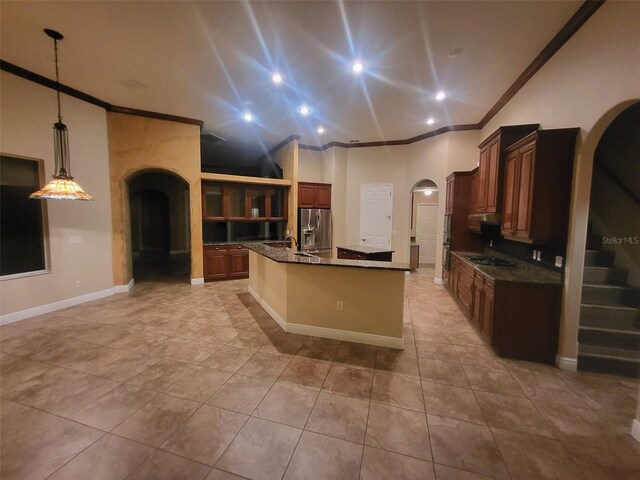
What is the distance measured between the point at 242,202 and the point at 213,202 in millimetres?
668

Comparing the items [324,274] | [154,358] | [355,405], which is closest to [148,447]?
[154,358]

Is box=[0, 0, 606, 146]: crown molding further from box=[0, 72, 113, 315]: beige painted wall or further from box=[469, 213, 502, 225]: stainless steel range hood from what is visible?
box=[469, 213, 502, 225]: stainless steel range hood

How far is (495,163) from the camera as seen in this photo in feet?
11.9

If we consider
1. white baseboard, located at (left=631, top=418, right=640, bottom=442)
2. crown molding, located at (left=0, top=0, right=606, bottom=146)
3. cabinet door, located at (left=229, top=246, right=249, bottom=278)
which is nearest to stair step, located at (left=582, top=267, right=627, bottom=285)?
white baseboard, located at (left=631, top=418, right=640, bottom=442)

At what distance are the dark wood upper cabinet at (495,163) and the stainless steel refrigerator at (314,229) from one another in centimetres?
381

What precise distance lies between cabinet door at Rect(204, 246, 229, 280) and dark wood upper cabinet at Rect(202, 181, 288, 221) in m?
0.73

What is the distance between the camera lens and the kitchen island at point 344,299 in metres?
3.09

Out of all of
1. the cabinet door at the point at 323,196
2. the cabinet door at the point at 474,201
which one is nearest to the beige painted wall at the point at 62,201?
the cabinet door at the point at 323,196

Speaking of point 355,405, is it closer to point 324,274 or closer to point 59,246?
point 324,274

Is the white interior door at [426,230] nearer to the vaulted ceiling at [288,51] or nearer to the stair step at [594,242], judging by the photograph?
the vaulted ceiling at [288,51]

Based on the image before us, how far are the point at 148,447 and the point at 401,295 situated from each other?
2.56m

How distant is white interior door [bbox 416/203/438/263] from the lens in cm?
891

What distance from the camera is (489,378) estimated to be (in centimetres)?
258

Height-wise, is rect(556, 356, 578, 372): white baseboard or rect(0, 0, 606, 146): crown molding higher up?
rect(0, 0, 606, 146): crown molding
